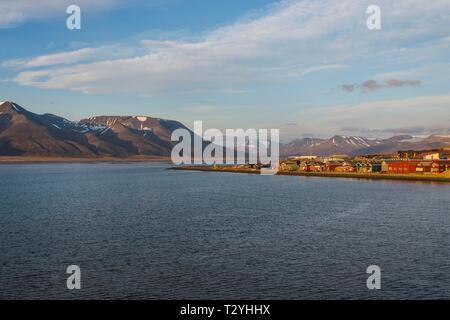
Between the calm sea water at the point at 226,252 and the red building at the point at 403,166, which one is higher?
the red building at the point at 403,166

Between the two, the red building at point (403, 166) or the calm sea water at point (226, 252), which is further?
the red building at point (403, 166)

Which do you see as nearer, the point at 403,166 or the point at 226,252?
the point at 226,252

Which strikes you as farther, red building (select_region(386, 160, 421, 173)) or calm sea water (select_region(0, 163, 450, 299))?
red building (select_region(386, 160, 421, 173))

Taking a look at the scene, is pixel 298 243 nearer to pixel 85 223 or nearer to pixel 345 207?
pixel 85 223

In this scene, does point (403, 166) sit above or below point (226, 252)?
above

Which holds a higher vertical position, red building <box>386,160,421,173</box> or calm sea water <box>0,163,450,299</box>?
red building <box>386,160,421,173</box>
